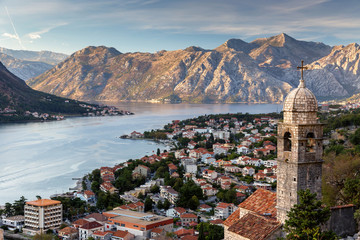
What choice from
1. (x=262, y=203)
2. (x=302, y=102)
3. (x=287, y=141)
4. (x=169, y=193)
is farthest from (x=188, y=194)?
(x=302, y=102)

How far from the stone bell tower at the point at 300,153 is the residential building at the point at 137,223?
10.3 m

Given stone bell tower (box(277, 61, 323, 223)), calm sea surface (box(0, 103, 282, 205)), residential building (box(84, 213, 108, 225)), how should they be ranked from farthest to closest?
calm sea surface (box(0, 103, 282, 205))
residential building (box(84, 213, 108, 225))
stone bell tower (box(277, 61, 323, 223))

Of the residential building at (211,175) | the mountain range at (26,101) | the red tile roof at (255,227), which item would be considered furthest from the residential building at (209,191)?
the mountain range at (26,101)

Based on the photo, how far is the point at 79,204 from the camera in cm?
2119

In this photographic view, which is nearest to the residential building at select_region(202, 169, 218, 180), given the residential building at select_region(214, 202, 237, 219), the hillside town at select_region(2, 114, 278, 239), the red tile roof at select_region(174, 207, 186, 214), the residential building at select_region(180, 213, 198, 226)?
the hillside town at select_region(2, 114, 278, 239)

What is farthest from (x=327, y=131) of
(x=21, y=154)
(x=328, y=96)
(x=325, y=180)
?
(x=328, y=96)

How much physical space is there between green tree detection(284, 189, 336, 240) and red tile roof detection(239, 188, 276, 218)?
4.52 ft

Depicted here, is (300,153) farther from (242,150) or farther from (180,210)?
(242,150)

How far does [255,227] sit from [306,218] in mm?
1393

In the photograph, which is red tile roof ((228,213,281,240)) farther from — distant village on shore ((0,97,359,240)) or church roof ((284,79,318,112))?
church roof ((284,79,318,112))

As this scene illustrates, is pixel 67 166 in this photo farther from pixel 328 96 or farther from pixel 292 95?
pixel 328 96

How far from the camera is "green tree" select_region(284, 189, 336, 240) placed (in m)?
6.09

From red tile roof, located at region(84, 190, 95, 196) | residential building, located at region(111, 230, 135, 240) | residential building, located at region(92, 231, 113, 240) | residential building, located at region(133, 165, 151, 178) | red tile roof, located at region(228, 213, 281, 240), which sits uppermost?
red tile roof, located at region(228, 213, 281, 240)

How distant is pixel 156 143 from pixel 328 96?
14054 centimetres
